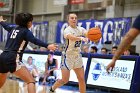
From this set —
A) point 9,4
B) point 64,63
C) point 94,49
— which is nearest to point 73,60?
point 64,63

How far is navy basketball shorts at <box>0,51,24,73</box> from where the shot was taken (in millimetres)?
5852

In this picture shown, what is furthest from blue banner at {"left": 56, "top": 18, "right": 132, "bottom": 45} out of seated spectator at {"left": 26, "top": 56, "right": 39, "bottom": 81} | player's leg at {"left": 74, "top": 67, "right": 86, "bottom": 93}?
player's leg at {"left": 74, "top": 67, "right": 86, "bottom": 93}

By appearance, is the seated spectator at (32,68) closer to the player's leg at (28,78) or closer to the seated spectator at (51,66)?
the seated spectator at (51,66)

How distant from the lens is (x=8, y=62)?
5883 mm

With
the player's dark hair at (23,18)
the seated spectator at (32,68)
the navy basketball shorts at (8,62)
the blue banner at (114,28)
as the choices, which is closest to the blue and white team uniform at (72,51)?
the player's dark hair at (23,18)

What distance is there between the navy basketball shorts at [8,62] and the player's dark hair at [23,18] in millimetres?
542

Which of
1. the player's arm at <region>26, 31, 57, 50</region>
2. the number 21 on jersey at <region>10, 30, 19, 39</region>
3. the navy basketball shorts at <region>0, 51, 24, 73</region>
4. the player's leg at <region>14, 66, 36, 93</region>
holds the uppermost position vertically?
the number 21 on jersey at <region>10, 30, 19, 39</region>

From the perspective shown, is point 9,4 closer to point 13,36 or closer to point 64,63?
point 64,63

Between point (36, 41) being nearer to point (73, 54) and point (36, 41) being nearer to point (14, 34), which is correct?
point (14, 34)

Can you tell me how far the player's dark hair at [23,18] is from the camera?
6.00 metres

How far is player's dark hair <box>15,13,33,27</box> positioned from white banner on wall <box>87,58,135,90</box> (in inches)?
183

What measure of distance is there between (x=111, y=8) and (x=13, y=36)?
44.4 ft

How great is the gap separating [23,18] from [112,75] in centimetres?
510

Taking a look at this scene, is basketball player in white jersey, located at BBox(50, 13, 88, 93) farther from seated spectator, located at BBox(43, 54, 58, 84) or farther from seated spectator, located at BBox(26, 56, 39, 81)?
seated spectator, located at BBox(26, 56, 39, 81)
